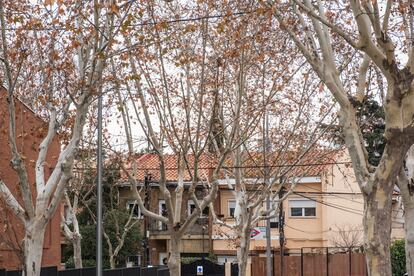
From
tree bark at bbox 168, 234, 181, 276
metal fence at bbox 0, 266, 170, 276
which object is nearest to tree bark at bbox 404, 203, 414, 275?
tree bark at bbox 168, 234, 181, 276

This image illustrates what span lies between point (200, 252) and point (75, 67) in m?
31.2

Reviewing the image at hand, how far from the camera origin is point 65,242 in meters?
40.8

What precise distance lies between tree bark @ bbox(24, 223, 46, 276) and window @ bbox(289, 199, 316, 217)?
32080mm

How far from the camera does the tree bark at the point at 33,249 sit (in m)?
12.9

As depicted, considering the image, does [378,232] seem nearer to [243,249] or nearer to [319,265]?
[243,249]

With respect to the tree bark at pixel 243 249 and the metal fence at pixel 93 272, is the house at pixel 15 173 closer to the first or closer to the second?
the metal fence at pixel 93 272

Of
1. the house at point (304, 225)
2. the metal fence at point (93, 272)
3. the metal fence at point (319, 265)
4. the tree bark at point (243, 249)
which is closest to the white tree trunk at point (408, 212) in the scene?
the metal fence at point (93, 272)

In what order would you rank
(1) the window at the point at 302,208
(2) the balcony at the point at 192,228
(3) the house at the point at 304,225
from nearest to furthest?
(3) the house at the point at 304,225 → (2) the balcony at the point at 192,228 → (1) the window at the point at 302,208

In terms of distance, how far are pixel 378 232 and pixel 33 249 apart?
19.6ft

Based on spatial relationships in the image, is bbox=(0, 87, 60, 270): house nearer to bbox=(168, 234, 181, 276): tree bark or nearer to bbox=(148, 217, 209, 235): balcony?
bbox=(168, 234, 181, 276): tree bark

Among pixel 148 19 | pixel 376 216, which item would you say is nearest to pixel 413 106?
pixel 376 216

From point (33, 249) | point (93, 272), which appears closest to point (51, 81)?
point (33, 249)

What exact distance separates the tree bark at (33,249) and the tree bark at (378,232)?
5720 millimetres

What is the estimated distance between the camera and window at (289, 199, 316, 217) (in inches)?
1731
